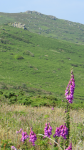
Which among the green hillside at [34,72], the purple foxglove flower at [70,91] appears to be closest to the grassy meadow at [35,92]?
the green hillside at [34,72]

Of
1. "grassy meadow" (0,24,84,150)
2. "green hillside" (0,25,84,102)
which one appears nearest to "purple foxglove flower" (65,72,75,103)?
"grassy meadow" (0,24,84,150)

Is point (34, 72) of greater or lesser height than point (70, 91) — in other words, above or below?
below

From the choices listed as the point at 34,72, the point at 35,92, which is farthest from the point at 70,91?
the point at 34,72

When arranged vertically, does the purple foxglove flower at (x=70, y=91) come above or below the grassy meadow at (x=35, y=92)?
above

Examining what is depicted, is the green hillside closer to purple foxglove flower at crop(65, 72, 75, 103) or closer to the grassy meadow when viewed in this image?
the grassy meadow

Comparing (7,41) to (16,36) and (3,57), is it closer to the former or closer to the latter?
(16,36)

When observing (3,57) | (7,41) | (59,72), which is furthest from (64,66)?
(7,41)

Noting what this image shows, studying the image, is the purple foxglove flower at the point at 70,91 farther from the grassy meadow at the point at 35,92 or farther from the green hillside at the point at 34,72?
the green hillside at the point at 34,72

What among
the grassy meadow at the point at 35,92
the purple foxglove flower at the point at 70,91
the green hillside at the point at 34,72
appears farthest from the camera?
the green hillside at the point at 34,72

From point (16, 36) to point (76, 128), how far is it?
129451 mm

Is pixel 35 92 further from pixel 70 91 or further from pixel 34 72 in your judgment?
pixel 70 91

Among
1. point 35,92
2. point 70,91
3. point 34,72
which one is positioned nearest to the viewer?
point 70,91

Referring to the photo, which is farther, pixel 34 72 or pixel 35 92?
pixel 34 72

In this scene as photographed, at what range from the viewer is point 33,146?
3699mm
